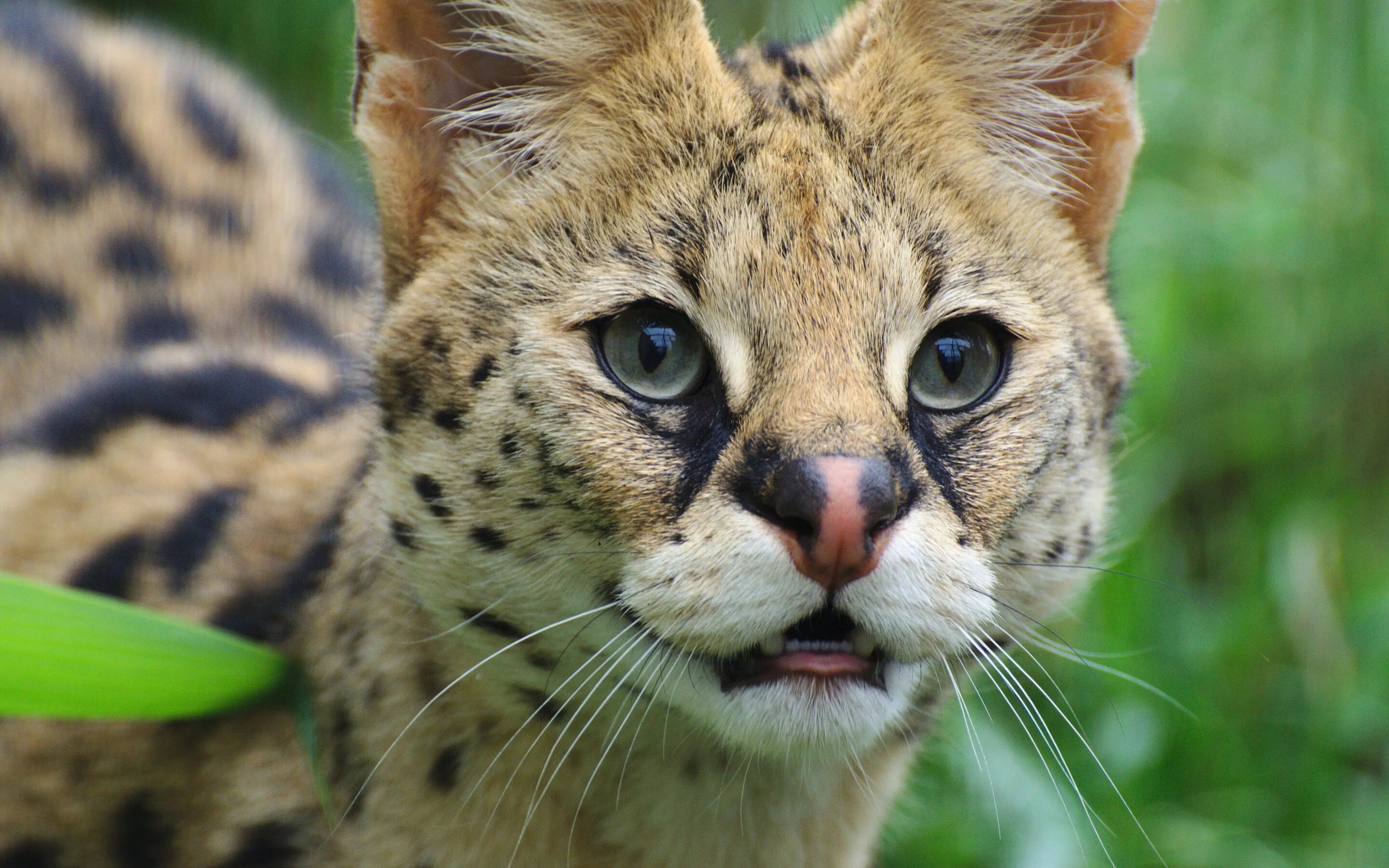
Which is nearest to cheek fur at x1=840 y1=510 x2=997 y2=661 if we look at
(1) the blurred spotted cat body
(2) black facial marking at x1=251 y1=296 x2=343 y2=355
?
(1) the blurred spotted cat body

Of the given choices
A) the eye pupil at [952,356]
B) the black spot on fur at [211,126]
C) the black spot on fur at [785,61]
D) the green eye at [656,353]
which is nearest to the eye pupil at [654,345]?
the green eye at [656,353]

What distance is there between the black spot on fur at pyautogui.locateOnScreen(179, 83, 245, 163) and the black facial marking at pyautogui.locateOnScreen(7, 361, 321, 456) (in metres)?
1.19

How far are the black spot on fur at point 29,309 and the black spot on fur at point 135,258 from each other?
17 cm

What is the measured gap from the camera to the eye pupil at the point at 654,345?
8.38 feet

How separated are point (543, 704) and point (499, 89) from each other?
1173mm

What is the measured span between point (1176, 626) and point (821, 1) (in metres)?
3.15

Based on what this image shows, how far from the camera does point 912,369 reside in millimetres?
2611

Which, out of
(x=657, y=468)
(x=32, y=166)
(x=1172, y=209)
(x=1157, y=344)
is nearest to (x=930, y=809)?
(x=1157, y=344)

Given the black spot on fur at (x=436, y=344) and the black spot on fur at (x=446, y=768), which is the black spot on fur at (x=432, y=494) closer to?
the black spot on fur at (x=436, y=344)

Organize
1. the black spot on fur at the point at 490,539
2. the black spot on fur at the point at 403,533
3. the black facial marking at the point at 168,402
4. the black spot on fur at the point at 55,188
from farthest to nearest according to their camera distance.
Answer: the black spot on fur at the point at 55,188 < the black facial marking at the point at 168,402 < the black spot on fur at the point at 403,533 < the black spot on fur at the point at 490,539

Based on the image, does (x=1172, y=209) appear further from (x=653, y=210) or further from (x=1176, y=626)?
(x=653, y=210)

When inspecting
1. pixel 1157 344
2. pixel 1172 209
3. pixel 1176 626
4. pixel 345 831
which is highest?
pixel 1172 209

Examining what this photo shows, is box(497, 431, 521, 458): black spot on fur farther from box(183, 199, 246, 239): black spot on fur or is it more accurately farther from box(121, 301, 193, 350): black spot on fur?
box(183, 199, 246, 239): black spot on fur

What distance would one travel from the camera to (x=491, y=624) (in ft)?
8.75
